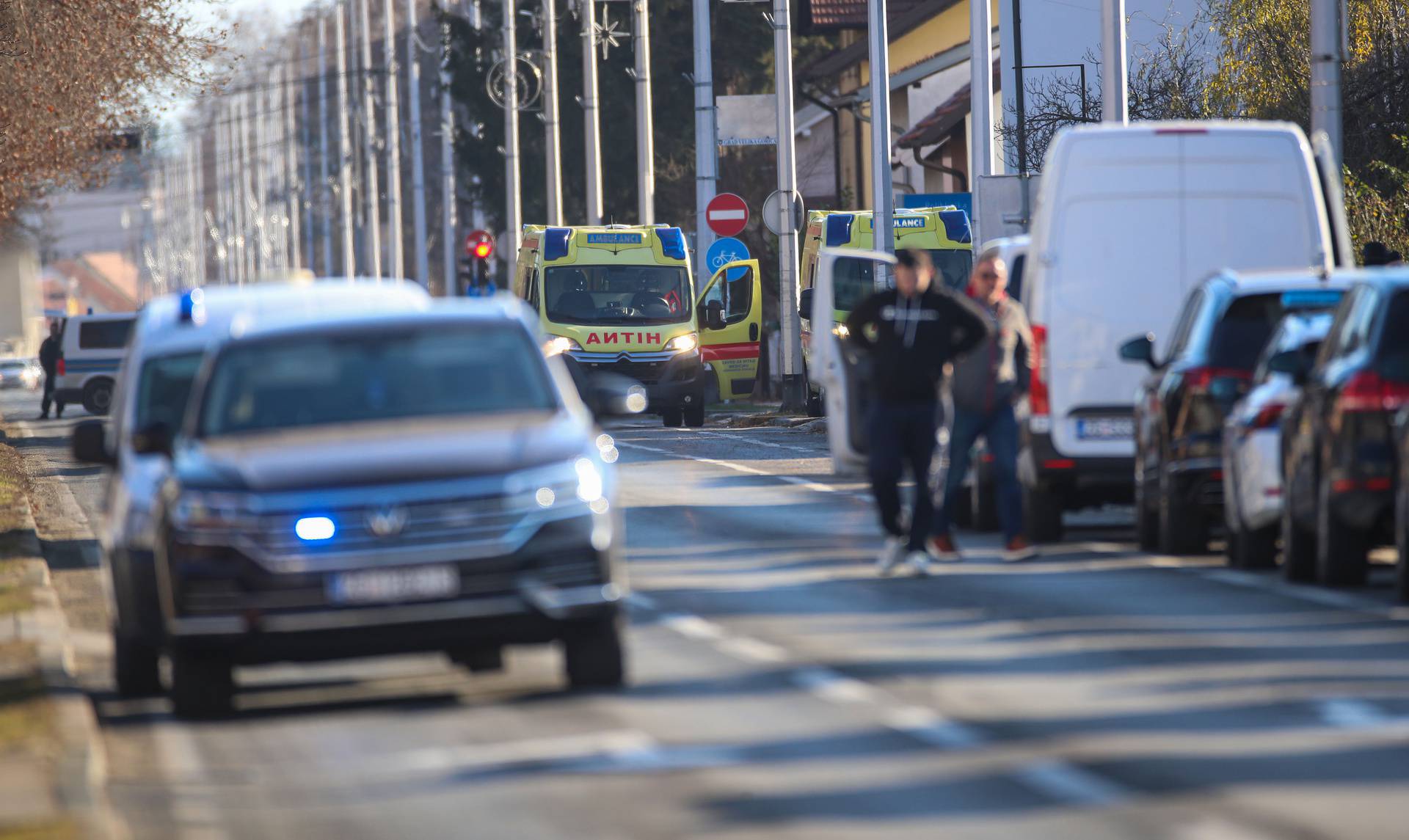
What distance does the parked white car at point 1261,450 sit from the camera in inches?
573

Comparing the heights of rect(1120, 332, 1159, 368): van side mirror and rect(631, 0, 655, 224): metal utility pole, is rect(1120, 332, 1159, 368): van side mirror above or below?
below

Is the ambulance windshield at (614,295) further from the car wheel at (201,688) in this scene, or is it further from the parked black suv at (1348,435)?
the car wheel at (201,688)

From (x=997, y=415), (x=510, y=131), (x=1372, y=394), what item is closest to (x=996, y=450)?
(x=997, y=415)

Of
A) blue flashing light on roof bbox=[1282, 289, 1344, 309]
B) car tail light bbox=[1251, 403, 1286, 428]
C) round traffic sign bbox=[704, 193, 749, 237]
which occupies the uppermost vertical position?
round traffic sign bbox=[704, 193, 749, 237]

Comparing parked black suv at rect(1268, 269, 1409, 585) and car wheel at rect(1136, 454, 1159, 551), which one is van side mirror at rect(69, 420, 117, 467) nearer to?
parked black suv at rect(1268, 269, 1409, 585)

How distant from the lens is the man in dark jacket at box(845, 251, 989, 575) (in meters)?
14.9

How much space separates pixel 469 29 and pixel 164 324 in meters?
63.7

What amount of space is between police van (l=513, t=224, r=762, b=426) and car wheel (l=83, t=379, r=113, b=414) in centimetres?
1709

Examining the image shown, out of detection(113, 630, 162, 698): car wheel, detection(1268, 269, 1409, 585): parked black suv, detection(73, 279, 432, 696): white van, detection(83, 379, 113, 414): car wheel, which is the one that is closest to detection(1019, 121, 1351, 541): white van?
detection(1268, 269, 1409, 585): parked black suv

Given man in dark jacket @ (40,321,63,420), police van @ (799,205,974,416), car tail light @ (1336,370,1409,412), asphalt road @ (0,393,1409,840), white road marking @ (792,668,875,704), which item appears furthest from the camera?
man in dark jacket @ (40,321,63,420)

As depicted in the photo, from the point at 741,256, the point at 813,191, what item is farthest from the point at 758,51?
the point at 741,256

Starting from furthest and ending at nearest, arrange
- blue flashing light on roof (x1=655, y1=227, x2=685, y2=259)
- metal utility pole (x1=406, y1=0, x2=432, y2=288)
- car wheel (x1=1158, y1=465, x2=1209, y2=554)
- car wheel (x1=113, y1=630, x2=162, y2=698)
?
metal utility pole (x1=406, y1=0, x2=432, y2=288) → blue flashing light on roof (x1=655, y1=227, x2=685, y2=259) → car wheel (x1=1158, y1=465, x2=1209, y2=554) → car wheel (x1=113, y1=630, x2=162, y2=698)

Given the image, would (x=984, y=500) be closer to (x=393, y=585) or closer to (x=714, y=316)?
(x=393, y=585)

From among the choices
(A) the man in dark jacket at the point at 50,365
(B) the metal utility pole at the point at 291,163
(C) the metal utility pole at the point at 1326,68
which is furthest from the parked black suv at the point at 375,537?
(B) the metal utility pole at the point at 291,163
